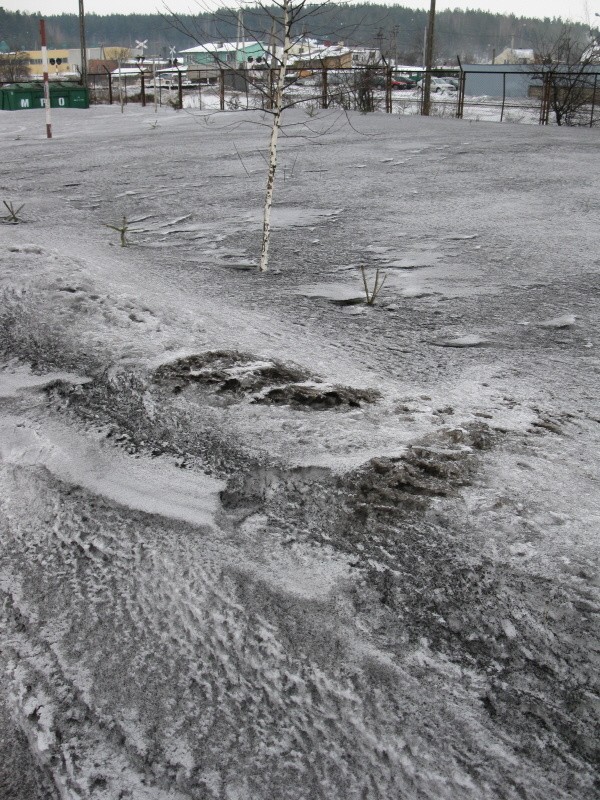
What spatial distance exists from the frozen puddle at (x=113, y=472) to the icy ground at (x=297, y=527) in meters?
0.01

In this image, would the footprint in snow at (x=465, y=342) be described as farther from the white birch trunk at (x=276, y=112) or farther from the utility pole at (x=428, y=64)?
the utility pole at (x=428, y=64)

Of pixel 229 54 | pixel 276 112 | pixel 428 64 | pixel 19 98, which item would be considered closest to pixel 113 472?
pixel 276 112

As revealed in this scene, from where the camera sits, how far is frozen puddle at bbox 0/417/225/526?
260 centimetres

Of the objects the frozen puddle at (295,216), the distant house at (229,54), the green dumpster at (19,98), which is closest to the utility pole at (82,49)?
the green dumpster at (19,98)

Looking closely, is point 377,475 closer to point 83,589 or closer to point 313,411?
point 313,411

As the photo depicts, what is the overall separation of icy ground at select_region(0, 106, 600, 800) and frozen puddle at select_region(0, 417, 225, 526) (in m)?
0.01

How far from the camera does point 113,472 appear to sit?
2.80 metres

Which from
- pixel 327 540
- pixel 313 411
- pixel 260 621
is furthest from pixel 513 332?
pixel 260 621

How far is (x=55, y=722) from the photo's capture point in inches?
69.1

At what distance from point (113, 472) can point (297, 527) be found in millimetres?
807

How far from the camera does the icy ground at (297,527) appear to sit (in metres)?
1.70

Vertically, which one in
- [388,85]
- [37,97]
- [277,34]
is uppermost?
[388,85]

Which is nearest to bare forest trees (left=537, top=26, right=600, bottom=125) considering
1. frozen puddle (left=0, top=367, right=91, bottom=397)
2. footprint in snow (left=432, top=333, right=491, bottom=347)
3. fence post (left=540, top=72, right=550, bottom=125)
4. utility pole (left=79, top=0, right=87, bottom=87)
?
fence post (left=540, top=72, right=550, bottom=125)

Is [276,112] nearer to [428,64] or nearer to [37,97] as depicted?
[37,97]
